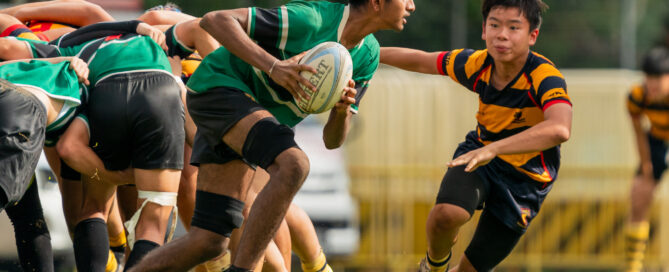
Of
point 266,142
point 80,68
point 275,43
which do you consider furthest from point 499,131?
point 80,68

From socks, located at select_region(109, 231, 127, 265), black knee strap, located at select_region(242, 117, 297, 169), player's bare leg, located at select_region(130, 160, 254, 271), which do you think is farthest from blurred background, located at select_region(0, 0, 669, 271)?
black knee strap, located at select_region(242, 117, 297, 169)

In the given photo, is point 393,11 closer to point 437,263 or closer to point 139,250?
point 437,263

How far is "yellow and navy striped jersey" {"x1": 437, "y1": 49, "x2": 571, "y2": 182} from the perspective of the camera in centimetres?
529

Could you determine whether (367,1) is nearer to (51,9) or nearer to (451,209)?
(451,209)

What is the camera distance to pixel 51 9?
21.5ft

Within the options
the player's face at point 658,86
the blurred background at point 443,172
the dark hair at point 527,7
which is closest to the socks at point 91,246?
the dark hair at point 527,7

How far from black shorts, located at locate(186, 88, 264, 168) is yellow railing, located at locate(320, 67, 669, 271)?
598 centimetres

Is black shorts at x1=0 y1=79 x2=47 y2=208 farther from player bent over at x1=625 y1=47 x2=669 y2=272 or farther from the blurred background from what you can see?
player bent over at x1=625 y1=47 x2=669 y2=272

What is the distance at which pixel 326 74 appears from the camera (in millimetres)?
4648

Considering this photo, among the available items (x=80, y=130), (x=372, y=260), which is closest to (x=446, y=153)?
(x=372, y=260)

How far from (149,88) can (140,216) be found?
0.67 meters

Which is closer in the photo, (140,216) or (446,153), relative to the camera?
(140,216)

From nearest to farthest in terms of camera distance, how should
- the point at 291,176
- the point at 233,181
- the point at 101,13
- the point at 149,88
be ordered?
the point at 291,176 < the point at 233,181 < the point at 149,88 < the point at 101,13

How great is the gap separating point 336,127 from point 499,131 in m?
0.90
